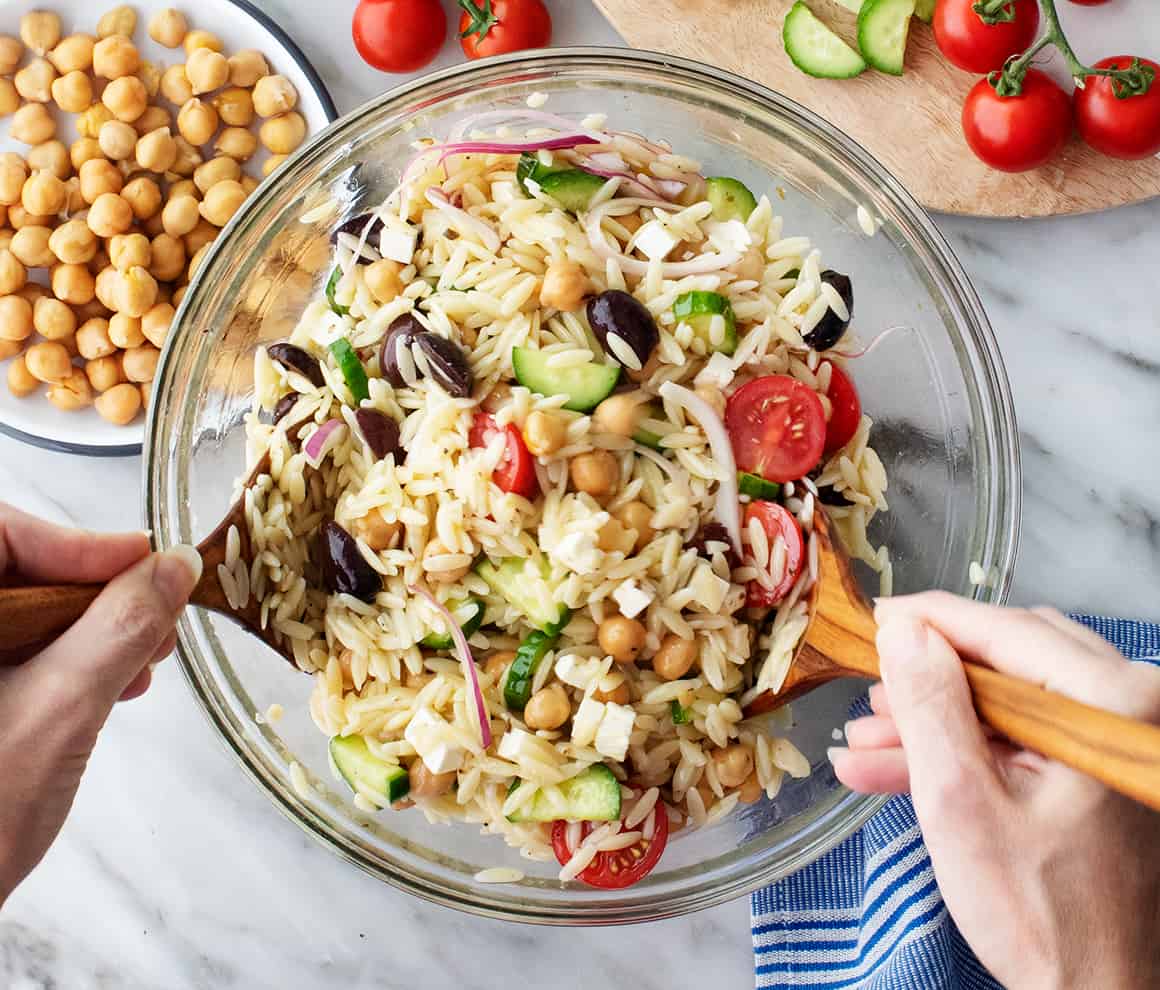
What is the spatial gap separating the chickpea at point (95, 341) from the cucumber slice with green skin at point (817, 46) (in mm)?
1798

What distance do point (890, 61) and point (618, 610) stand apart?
153 centimetres

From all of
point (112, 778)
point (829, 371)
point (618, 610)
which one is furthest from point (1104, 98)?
point (112, 778)

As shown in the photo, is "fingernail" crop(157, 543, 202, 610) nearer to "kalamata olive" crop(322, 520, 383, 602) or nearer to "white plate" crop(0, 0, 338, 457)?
"kalamata olive" crop(322, 520, 383, 602)

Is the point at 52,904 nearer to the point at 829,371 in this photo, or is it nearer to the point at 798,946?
the point at 798,946

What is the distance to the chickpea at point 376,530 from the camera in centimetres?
211

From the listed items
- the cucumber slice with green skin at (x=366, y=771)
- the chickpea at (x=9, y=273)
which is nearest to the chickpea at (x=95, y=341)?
the chickpea at (x=9, y=273)

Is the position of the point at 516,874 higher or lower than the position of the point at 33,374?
lower

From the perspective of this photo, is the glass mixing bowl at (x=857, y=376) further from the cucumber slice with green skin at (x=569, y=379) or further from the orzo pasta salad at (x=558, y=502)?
the cucumber slice with green skin at (x=569, y=379)

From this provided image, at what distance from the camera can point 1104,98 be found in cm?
267

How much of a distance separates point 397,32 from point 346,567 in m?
1.39

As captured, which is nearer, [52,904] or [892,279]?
[892,279]

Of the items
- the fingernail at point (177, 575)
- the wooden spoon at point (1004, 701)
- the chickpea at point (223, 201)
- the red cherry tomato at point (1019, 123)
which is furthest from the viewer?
the chickpea at point (223, 201)

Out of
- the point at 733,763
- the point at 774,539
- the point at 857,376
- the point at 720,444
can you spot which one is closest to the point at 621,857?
the point at 733,763

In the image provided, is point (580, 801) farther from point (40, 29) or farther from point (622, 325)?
point (40, 29)
